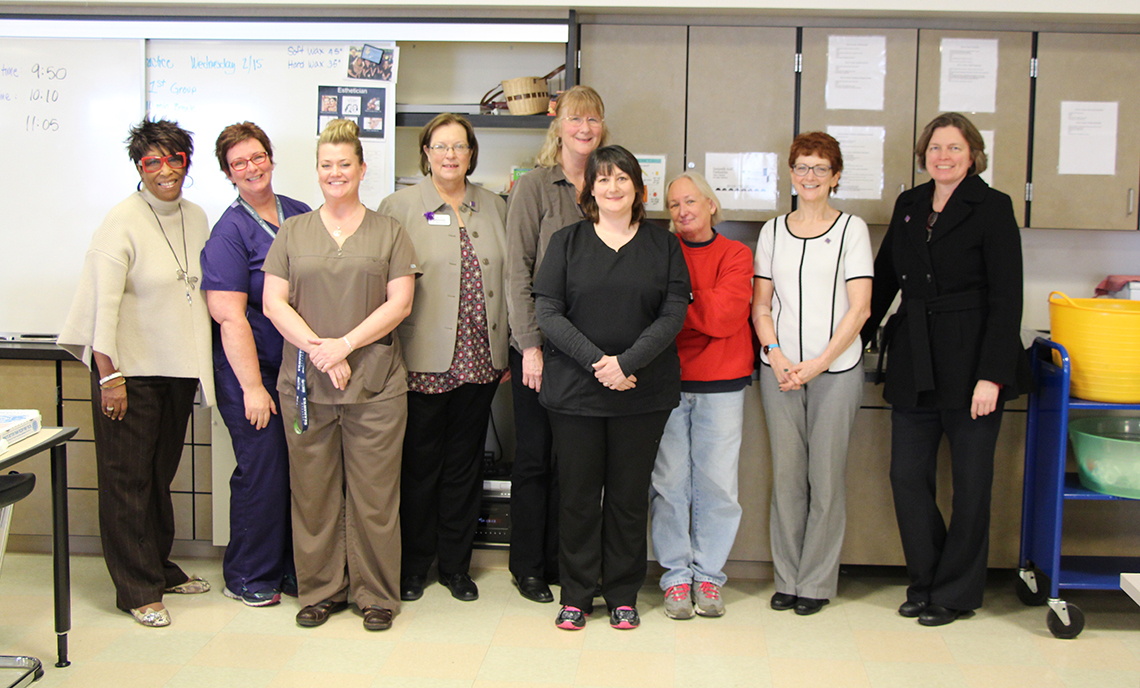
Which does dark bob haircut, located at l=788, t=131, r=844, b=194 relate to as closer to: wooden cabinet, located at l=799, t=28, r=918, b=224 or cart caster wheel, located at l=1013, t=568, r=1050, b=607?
wooden cabinet, located at l=799, t=28, r=918, b=224

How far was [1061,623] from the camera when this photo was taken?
266cm

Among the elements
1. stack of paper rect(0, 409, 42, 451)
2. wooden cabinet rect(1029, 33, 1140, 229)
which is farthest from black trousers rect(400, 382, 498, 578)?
wooden cabinet rect(1029, 33, 1140, 229)

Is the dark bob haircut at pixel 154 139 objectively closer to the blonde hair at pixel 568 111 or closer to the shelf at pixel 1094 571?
the blonde hair at pixel 568 111

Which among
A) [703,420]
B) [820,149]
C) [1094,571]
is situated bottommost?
[1094,571]

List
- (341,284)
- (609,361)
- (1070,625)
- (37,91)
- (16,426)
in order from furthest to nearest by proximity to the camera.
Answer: (37,91) < (1070,625) < (341,284) < (609,361) < (16,426)

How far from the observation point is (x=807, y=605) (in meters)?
2.84

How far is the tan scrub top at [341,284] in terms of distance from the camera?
2.55 metres

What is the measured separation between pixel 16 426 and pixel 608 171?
1.71m

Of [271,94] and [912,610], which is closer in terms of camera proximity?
[912,610]

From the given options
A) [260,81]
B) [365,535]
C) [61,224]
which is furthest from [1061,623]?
[61,224]

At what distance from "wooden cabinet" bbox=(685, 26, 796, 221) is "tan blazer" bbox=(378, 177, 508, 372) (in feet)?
3.13

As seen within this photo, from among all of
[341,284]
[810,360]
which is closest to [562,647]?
[810,360]

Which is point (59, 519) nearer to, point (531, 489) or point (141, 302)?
point (141, 302)

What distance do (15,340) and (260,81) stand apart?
138 centimetres
